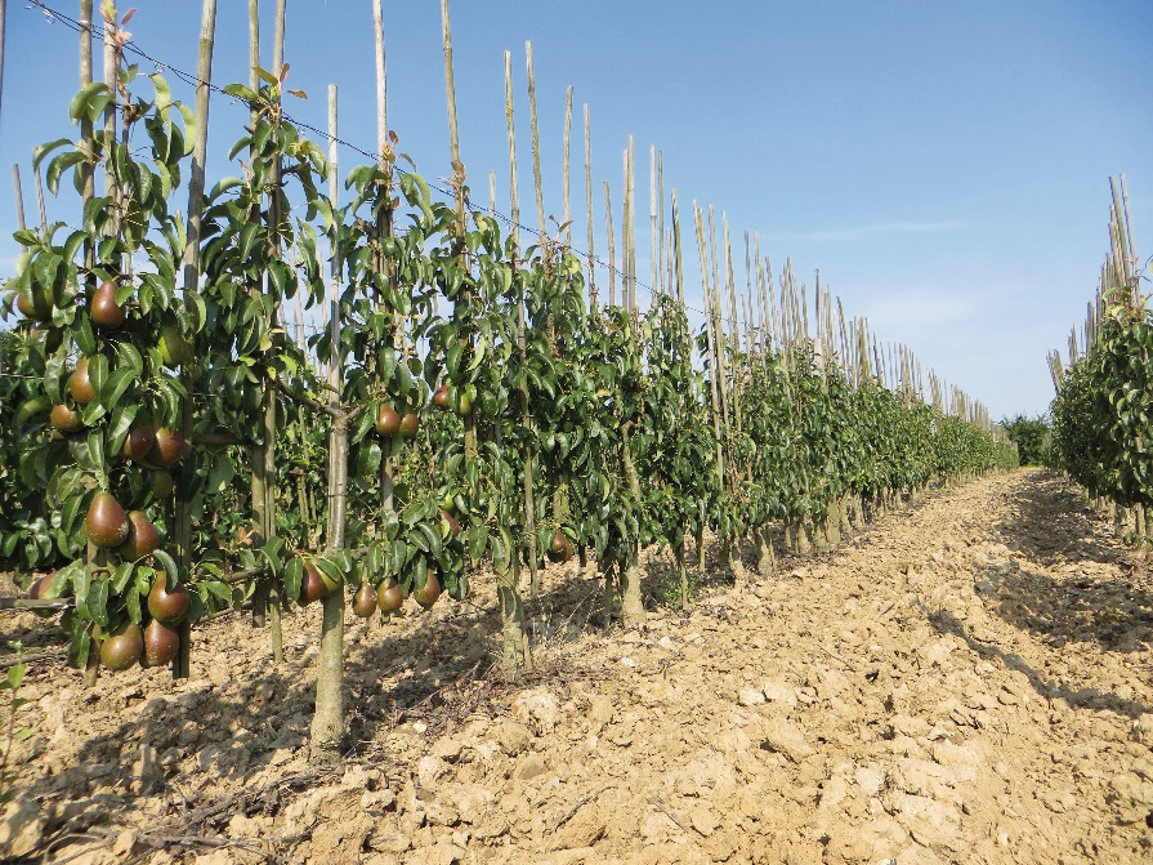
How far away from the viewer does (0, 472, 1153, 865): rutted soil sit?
2680mm

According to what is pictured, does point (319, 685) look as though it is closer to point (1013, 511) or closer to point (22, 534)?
point (22, 534)

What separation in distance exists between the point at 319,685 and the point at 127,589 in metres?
1.10

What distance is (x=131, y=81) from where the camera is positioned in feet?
8.67

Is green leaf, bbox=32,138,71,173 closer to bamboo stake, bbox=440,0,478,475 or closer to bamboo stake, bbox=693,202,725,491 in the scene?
bamboo stake, bbox=440,0,478,475

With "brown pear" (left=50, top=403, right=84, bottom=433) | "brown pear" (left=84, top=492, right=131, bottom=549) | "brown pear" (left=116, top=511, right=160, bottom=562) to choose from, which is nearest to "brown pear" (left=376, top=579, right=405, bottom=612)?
"brown pear" (left=116, top=511, right=160, bottom=562)

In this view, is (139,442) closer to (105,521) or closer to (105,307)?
(105,521)

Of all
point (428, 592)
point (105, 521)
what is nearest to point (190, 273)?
point (105, 521)

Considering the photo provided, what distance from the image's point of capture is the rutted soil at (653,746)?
2680 mm

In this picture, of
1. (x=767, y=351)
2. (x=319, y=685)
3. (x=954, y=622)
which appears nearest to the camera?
(x=319, y=685)

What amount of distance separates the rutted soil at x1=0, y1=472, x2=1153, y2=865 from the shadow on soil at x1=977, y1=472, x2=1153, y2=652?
5 centimetres

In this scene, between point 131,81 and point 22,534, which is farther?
point 22,534

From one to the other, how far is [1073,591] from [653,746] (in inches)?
220

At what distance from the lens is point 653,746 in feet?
11.5

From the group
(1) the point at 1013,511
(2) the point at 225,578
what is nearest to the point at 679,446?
(2) the point at 225,578
